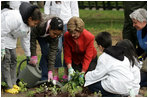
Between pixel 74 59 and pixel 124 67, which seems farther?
pixel 74 59

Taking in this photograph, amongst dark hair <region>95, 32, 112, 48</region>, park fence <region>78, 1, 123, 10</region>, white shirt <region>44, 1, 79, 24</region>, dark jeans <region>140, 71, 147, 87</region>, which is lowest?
park fence <region>78, 1, 123, 10</region>

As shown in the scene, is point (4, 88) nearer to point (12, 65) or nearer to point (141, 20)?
point (12, 65)

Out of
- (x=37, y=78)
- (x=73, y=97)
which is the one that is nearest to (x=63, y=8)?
(x=37, y=78)

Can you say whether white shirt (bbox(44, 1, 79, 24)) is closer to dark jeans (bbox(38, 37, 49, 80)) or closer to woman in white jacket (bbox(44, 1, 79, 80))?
woman in white jacket (bbox(44, 1, 79, 80))

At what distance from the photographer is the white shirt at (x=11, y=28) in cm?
545

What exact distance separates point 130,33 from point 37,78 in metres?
2.54

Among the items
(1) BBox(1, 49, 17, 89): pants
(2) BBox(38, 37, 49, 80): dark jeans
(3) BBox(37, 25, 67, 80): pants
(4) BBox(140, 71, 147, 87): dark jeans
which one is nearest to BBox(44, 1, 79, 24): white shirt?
(3) BBox(37, 25, 67, 80): pants

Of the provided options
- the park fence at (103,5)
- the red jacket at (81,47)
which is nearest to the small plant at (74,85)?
the red jacket at (81,47)

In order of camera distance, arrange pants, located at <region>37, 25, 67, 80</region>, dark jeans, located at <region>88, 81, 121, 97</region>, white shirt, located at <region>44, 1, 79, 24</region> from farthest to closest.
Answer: white shirt, located at <region>44, 1, 79, 24</region>, pants, located at <region>37, 25, 67, 80</region>, dark jeans, located at <region>88, 81, 121, 97</region>

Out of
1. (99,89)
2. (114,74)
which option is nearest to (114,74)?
(114,74)

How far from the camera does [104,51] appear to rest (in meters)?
5.29

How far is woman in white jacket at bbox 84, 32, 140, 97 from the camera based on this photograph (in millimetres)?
5180

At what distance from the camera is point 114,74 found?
520 cm

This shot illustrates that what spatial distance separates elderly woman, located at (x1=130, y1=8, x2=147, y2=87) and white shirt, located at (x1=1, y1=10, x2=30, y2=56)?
166 cm
